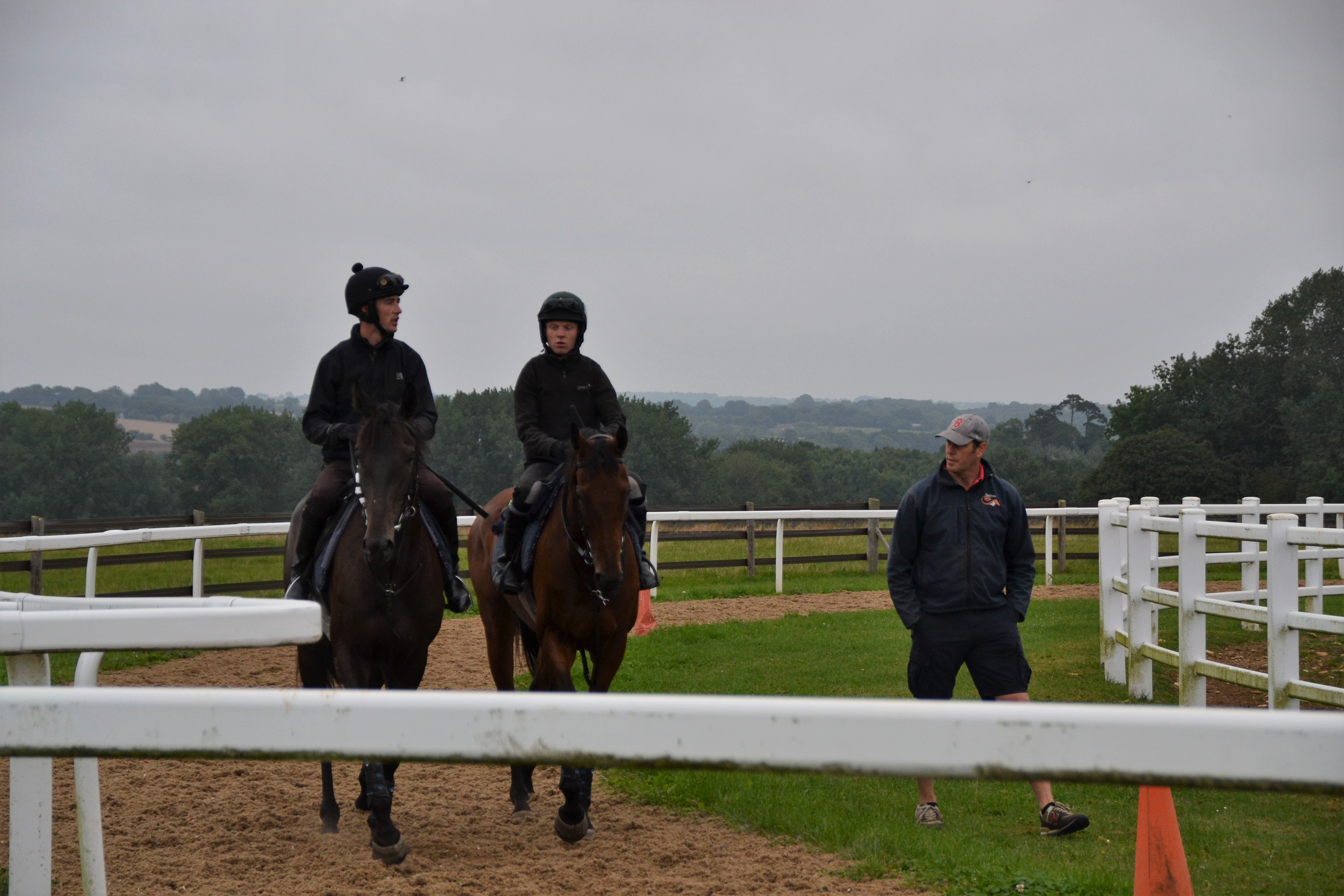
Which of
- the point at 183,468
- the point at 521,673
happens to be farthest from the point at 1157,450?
the point at 183,468

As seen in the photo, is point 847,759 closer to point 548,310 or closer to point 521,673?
point 548,310

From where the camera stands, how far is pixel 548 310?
6766 millimetres

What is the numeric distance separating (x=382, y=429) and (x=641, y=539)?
1.77m

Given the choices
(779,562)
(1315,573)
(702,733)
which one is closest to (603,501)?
(702,733)

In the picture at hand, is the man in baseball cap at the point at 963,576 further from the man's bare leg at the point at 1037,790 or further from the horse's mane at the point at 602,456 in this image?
the horse's mane at the point at 602,456

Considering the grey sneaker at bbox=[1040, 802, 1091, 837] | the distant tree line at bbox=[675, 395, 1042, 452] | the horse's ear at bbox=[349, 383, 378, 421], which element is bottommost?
the grey sneaker at bbox=[1040, 802, 1091, 837]

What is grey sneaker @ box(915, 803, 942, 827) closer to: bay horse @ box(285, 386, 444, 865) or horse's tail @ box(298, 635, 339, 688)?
bay horse @ box(285, 386, 444, 865)

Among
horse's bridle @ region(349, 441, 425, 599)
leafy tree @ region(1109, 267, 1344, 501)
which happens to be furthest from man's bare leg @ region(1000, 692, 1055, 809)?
leafy tree @ region(1109, 267, 1344, 501)

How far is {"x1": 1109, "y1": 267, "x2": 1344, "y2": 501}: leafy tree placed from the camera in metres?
47.1

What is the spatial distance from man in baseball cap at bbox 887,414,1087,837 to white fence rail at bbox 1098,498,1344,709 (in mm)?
2043

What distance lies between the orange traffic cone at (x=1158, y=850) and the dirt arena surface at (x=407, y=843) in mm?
1474

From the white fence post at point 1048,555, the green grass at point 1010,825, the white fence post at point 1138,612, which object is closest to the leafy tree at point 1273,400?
the white fence post at point 1048,555

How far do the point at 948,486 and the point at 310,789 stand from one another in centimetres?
435

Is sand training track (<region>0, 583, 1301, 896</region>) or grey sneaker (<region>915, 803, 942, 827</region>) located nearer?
sand training track (<region>0, 583, 1301, 896</region>)
